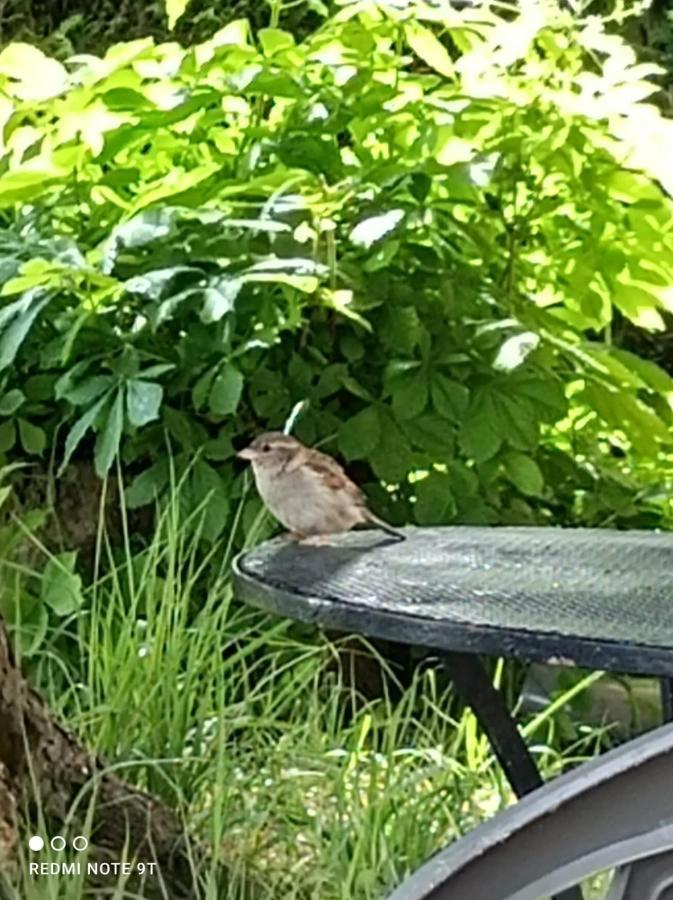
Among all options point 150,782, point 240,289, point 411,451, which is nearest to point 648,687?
point 411,451

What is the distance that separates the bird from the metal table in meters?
0.24

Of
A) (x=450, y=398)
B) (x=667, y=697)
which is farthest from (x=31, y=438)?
(x=667, y=697)

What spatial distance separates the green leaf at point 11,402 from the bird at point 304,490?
1.88 ft

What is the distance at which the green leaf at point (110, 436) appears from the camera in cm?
228

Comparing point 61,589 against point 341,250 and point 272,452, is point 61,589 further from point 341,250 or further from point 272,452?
point 341,250

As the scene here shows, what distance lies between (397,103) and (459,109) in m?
0.14

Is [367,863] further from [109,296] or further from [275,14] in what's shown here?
[275,14]

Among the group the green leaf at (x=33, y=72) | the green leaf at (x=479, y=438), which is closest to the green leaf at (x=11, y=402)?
the green leaf at (x=33, y=72)

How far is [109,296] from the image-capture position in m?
2.38

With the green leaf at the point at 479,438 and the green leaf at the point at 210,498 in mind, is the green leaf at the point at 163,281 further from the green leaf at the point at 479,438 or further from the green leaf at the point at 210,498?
the green leaf at the point at 479,438

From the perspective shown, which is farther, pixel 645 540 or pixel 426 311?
pixel 426 311

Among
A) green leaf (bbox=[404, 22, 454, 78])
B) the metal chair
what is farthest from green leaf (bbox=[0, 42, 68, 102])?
the metal chair

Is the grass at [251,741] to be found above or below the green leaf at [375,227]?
below

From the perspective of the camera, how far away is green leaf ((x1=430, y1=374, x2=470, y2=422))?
2.43 m
